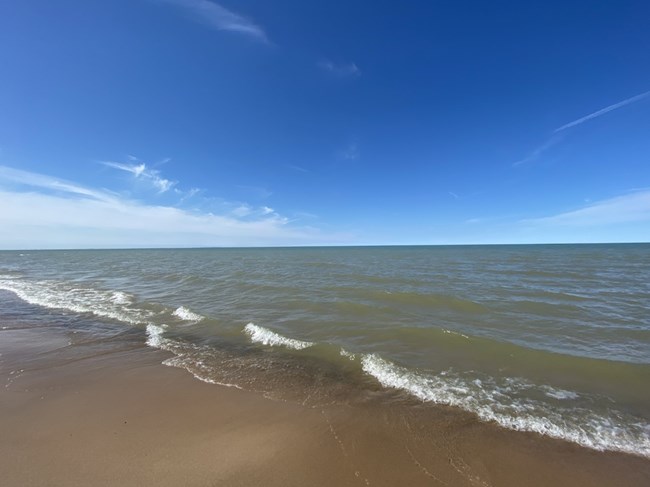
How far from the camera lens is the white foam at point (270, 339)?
333 inches

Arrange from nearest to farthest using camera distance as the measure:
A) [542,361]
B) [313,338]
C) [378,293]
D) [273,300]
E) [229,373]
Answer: [229,373], [542,361], [313,338], [273,300], [378,293]

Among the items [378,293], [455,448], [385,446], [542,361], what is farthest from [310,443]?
[378,293]

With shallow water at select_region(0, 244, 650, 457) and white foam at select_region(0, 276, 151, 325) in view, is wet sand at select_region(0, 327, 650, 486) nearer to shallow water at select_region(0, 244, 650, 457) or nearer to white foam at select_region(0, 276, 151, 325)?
shallow water at select_region(0, 244, 650, 457)

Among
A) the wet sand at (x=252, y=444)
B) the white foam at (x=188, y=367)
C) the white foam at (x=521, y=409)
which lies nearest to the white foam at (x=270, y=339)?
the white foam at (x=188, y=367)

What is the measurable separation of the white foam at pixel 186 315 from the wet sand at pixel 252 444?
16.8 ft

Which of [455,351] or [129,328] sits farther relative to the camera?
[129,328]

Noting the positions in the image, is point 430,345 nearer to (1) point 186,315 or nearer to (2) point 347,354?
(2) point 347,354

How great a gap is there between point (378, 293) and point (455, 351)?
27.2ft

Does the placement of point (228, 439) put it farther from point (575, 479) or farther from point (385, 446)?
point (575, 479)

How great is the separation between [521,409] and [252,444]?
15.9ft

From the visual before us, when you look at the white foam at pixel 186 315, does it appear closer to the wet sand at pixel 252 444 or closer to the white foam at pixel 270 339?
the white foam at pixel 270 339

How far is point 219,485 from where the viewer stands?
3.46m

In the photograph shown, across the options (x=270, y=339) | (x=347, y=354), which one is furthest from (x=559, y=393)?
(x=270, y=339)

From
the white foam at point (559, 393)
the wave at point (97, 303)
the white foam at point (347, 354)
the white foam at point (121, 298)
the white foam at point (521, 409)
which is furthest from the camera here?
the white foam at point (121, 298)
